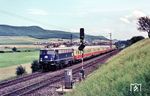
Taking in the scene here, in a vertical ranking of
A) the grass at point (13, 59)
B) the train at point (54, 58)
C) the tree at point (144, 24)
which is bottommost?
the grass at point (13, 59)

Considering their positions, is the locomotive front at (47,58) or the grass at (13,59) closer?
the locomotive front at (47,58)

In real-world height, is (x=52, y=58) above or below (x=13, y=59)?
above

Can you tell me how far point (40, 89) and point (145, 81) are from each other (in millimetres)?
16531

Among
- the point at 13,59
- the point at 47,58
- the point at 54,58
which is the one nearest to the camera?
the point at 54,58

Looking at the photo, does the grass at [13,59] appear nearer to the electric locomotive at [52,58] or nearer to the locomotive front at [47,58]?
the electric locomotive at [52,58]

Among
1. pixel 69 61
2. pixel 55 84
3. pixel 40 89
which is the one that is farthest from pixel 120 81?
pixel 69 61

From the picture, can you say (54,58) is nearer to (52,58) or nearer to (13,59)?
(52,58)

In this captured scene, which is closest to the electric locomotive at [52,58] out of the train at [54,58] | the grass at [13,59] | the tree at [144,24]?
the train at [54,58]

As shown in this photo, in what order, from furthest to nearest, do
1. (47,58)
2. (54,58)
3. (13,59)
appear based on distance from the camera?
1. (13,59)
2. (47,58)
3. (54,58)

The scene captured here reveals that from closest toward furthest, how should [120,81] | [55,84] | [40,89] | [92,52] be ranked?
1. [120,81]
2. [40,89]
3. [55,84]
4. [92,52]

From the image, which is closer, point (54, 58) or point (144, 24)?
point (54, 58)

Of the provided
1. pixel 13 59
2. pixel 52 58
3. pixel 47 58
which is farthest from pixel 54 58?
pixel 13 59

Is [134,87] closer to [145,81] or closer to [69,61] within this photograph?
[145,81]

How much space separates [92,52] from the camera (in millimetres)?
75812
